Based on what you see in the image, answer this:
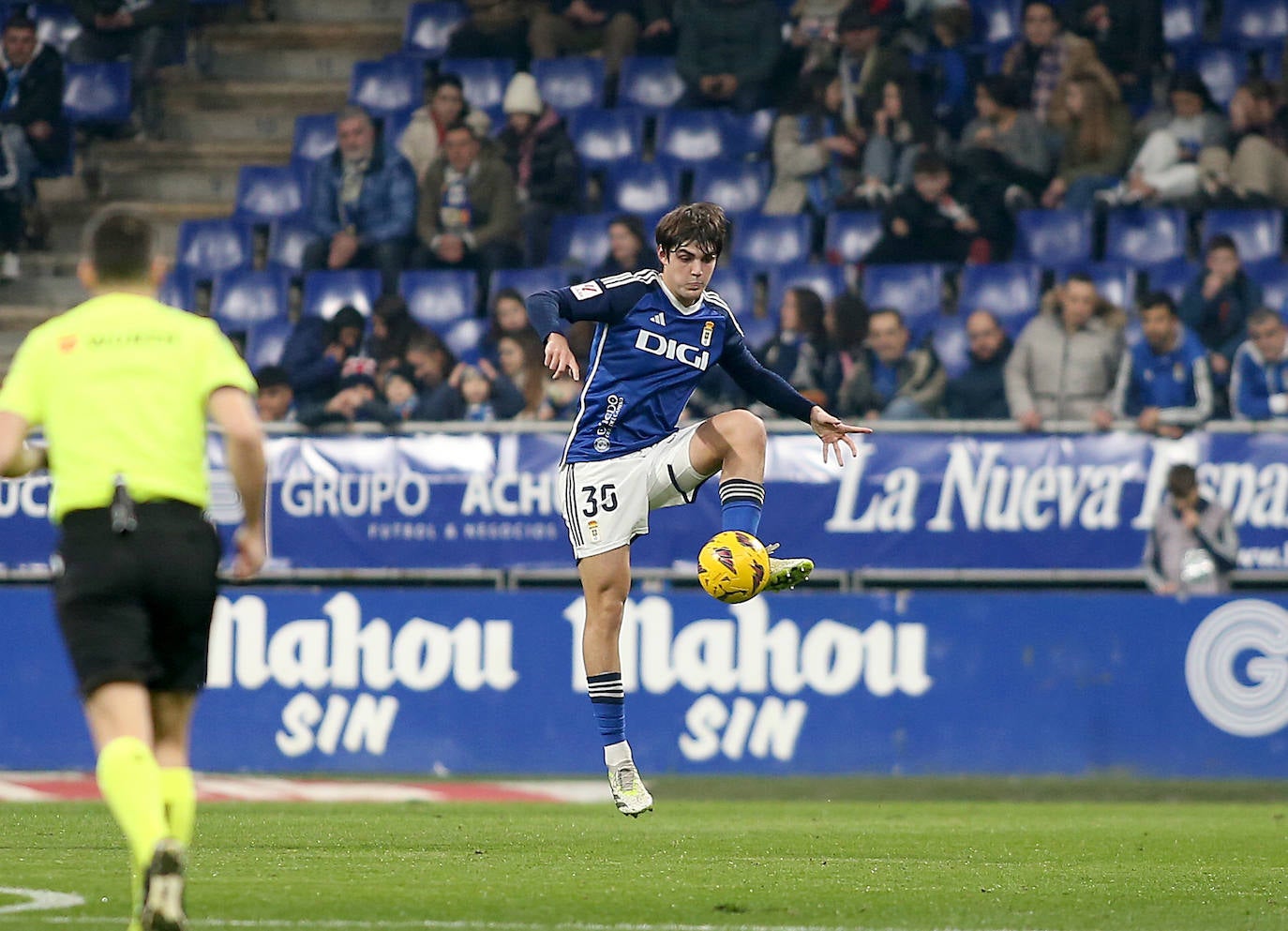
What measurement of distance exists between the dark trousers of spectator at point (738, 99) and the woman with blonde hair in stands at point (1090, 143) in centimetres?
273

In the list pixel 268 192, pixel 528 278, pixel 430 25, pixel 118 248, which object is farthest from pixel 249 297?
pixel 118 248

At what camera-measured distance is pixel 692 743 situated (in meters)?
13.6

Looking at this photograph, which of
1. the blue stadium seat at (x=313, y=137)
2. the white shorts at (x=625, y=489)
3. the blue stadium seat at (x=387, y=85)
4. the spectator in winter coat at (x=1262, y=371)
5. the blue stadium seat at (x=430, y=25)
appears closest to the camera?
the white shorts at (x=625, y=489)

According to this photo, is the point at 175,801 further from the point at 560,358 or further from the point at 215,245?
the point at 215,245

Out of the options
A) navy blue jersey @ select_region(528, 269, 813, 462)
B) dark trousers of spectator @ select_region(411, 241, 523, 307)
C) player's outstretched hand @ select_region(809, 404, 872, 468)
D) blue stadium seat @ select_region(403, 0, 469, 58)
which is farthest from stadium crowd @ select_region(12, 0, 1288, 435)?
navy blue jersey @ select_region(528, 269, 813, 462)

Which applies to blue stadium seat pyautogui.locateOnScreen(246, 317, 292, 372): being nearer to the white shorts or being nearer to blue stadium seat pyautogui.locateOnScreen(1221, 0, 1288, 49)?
the white shorts

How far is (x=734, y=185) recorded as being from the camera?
17.5 metres

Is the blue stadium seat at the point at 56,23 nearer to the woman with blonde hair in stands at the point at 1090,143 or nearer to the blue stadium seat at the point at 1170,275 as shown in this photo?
the woman with blonde hair in stands at the point at 1090,143

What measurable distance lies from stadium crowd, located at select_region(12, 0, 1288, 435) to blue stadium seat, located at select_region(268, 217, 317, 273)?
0.03 meters

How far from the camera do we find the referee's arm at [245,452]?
17.0ft

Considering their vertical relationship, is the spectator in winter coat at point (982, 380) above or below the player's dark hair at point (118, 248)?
below

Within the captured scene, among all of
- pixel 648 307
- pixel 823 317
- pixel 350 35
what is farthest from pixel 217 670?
pixel 350 35

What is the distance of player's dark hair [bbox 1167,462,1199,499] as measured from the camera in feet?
43.3

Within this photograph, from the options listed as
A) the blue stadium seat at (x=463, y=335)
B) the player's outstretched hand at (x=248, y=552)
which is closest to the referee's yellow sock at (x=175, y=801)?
the player's outstretched hand at (x=248, y=552)
